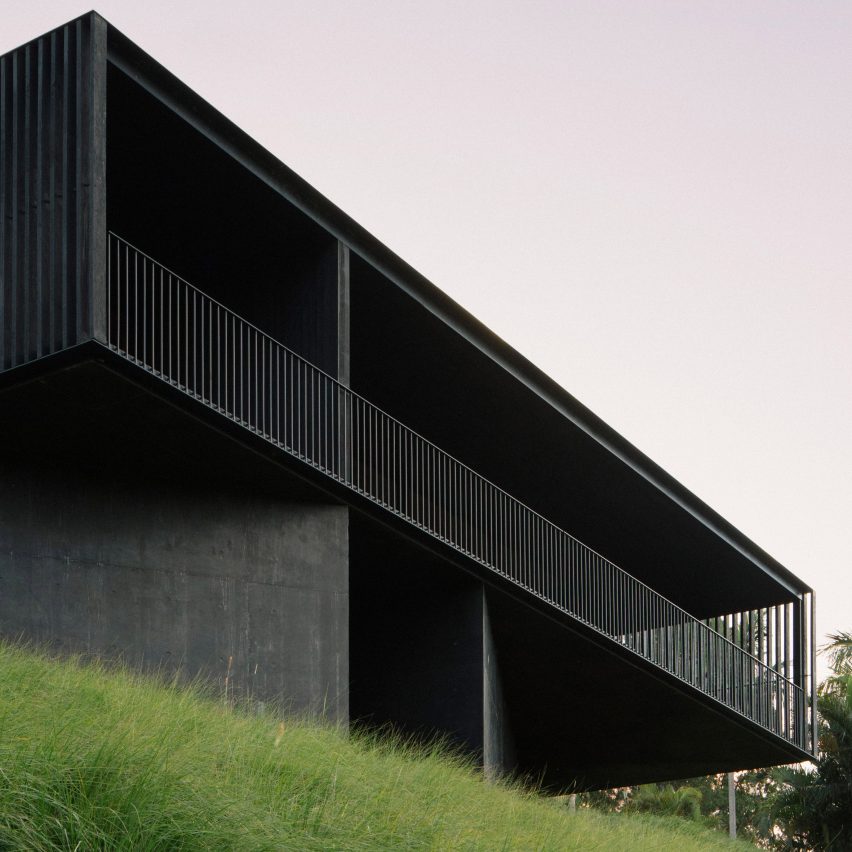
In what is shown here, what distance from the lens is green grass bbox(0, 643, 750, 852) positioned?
6.14 metres

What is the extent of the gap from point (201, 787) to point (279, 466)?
671cm

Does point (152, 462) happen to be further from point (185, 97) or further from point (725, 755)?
point (725, 755)

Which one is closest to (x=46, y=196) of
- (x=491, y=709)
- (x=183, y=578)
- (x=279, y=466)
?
(x=279, y=466)

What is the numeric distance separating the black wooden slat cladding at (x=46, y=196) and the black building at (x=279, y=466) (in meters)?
0.03

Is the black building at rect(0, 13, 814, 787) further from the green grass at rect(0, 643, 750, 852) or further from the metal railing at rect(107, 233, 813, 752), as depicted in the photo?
the green grass at rect(0, 643, 750, 852)

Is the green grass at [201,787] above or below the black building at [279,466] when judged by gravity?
below

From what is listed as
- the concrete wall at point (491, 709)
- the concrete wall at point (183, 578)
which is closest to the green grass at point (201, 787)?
the concrete wall at point (183, 578)

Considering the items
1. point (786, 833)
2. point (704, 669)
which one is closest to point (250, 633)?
point (704, 669)

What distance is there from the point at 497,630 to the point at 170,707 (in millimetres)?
7886

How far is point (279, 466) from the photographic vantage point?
13258 mm

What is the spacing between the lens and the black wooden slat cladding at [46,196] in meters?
11.1

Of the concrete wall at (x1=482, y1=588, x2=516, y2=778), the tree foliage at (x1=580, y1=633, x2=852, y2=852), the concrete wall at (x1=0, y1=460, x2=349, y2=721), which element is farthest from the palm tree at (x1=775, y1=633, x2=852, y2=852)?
the concrete wall at (x1=0, y1=460, x2=349, y2=721)

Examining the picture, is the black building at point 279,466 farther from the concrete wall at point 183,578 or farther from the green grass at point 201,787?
the green grass at point 201,787

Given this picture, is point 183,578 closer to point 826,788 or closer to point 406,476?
point 406,476
